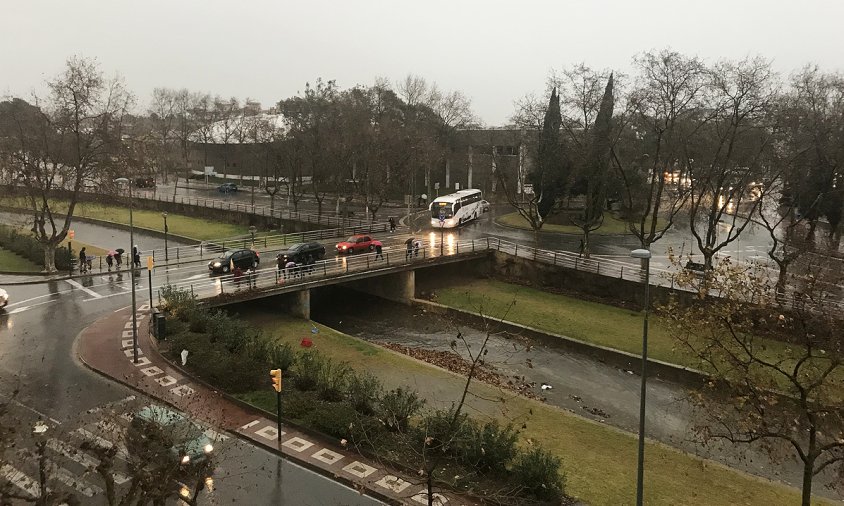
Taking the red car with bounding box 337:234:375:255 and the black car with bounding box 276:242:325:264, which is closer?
the black car with bounding box 276:242:325:264

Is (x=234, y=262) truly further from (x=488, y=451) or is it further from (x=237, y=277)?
(x=488, y=451)

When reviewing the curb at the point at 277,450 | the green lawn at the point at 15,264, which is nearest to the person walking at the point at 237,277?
the curb at the point at 277,450

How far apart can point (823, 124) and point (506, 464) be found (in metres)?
29.9

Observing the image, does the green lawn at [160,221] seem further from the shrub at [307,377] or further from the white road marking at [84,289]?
the shrub at [307,377]

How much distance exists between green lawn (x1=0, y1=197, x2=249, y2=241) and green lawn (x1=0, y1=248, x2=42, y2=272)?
1230 centimetres

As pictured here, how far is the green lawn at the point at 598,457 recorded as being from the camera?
15.1 metres

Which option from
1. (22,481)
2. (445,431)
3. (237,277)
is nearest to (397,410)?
(445,431)

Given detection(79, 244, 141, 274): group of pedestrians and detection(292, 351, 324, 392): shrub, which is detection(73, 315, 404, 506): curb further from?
detection(79, 244, 141, 274): group of pedestrians

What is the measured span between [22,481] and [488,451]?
1168cm

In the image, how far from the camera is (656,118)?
1307 inches

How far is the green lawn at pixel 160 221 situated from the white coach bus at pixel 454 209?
1902 centimetres

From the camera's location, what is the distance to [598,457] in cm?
1727

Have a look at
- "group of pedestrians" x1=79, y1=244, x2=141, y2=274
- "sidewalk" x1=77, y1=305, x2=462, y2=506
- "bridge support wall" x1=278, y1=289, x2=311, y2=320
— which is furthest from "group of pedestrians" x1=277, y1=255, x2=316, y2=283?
"group of pedestrians" x1=79, y1=244, x2=141, y2=274

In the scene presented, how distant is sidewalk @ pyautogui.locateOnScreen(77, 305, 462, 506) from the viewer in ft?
47.3
